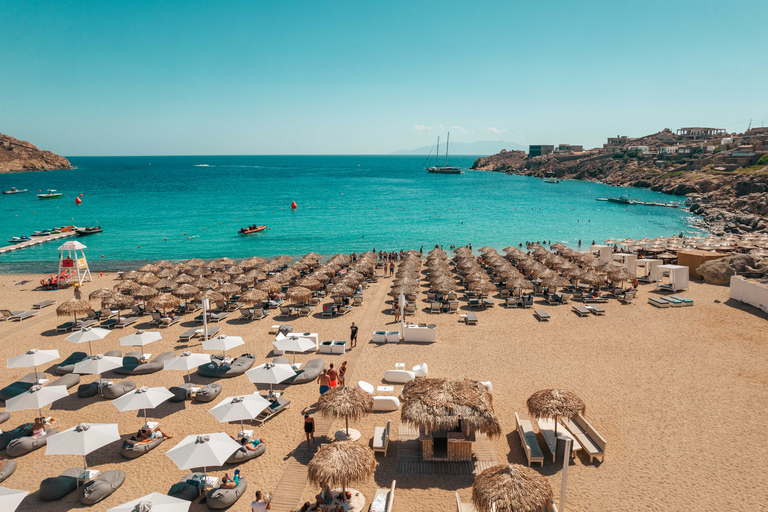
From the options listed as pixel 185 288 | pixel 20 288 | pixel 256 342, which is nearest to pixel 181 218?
pixel 20 288

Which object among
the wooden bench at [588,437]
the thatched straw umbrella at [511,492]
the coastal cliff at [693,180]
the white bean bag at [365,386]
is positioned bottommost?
the white bean bag at [365,386]

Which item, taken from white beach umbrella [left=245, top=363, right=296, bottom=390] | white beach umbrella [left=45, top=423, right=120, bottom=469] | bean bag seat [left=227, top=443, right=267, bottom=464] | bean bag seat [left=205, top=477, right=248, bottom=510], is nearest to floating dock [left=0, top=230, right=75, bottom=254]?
white beach umbrella [left=45, top=423, right=120, bottom=469]

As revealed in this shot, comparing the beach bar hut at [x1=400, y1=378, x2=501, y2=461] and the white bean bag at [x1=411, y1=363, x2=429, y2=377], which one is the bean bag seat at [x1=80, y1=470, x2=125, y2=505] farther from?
the white bean bag at [x1=411, y1=363, x2=429, y2=377]

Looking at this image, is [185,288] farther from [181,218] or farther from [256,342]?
[181,218]

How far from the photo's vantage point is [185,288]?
A: 20.3 meters

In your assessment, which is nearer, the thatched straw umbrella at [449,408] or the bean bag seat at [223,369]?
the thatched straw umbrella at [449,408]

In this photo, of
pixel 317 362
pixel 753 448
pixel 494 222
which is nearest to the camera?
pixel 753 448

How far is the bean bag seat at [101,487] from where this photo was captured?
8.08 meters

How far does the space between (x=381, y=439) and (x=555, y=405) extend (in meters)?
4.12

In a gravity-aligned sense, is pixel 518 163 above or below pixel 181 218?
above

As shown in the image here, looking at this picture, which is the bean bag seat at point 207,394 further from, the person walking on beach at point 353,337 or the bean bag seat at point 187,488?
the person walking on beach at point 353,337

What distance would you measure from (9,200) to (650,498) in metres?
102

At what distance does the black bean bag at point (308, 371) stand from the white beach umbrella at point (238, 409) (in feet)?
9.97

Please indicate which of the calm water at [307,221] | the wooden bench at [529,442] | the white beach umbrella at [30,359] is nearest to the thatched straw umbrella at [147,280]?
the white beach umbrella at [30,359]
